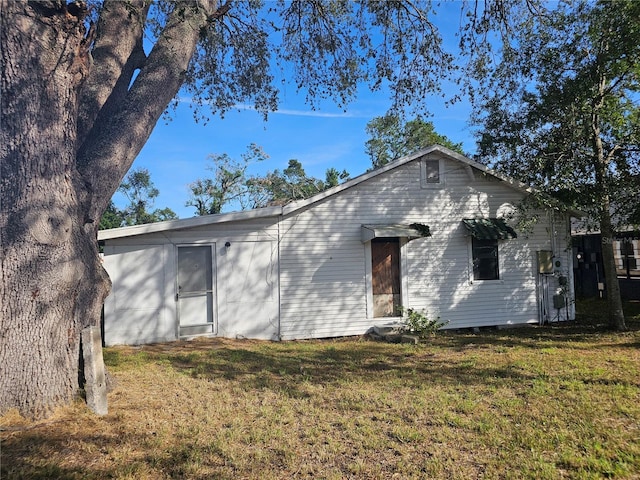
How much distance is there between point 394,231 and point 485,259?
3022 millimetres

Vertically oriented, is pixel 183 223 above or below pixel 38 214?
above

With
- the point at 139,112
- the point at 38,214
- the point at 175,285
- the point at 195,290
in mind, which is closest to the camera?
the point at 38,214

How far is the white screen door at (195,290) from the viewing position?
358 inches

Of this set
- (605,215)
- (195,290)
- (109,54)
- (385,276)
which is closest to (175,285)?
(195,290)

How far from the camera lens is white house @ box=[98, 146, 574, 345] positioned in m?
8.90

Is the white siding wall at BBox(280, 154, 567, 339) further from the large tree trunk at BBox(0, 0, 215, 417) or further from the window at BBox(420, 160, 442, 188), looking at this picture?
the large tree trunk at BBox(0, 0, 215, 417)

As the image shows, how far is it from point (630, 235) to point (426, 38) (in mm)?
9385

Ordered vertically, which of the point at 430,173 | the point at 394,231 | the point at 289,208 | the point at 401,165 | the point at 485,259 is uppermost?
the point at 401,165

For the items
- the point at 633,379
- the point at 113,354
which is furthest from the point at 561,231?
the point at 113,354

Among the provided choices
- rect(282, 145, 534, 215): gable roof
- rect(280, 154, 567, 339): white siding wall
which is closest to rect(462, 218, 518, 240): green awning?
rect(280, 154, 567, 339): white siding wall

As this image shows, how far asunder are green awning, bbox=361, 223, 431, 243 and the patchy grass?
2986mm

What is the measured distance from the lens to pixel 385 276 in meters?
10.4

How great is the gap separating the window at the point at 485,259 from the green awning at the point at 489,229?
513mm

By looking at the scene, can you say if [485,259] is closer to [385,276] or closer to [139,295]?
[385,276]
